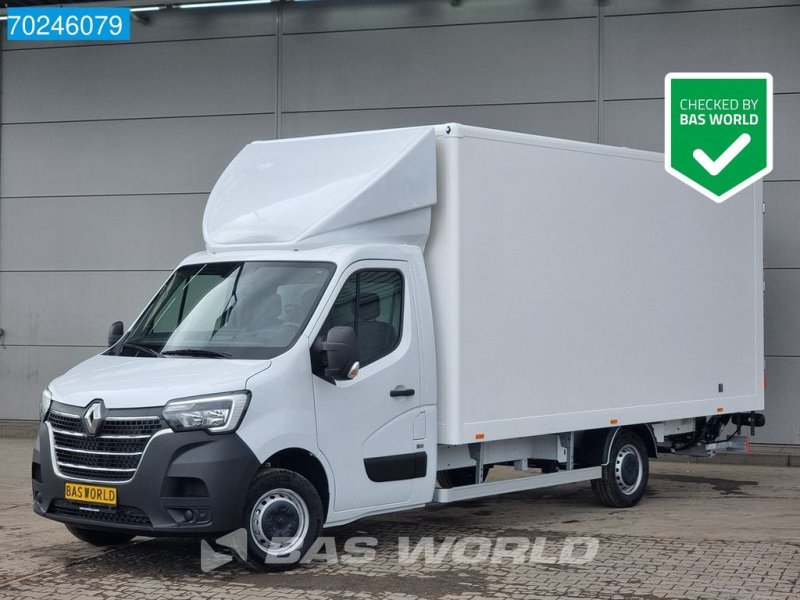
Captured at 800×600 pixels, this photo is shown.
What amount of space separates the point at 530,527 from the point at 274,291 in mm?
3244

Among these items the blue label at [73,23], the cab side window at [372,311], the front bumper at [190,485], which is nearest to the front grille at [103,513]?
the front bumper at [190,485]

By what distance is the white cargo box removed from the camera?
9766 millimetres

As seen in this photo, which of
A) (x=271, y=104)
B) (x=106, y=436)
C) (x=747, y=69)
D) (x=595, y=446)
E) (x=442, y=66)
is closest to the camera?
(x=106, y=436)

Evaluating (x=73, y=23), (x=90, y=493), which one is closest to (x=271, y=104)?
(x=73, y=23)

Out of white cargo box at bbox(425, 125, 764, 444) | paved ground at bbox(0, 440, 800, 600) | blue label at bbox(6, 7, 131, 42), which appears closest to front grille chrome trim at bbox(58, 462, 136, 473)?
paved ground at bbox(0, 440, 800, 600)

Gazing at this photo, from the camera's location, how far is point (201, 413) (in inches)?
322

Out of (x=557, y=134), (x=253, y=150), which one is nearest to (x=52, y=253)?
(x=557, y=134)

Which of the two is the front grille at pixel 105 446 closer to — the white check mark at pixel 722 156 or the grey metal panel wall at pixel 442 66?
the white check mark at pixel 722 156

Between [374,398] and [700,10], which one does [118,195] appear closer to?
[700,10]

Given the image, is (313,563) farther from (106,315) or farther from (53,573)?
(106,315)

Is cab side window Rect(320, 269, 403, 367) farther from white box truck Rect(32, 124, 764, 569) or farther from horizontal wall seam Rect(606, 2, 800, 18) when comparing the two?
horizontal wall seam Rect(606, 2, 800, 18)

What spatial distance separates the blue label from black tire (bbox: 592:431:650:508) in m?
11.2

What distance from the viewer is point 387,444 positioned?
9281mm

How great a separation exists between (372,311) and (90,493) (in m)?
2.37
